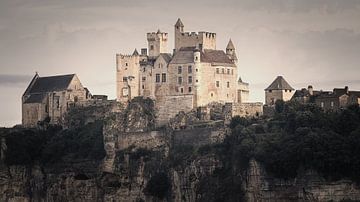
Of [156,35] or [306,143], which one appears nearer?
[306,143]

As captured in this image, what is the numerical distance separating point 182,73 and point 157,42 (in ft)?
11.6

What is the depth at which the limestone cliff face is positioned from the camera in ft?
341

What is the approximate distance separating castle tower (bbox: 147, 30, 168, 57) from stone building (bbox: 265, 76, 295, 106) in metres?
7.83

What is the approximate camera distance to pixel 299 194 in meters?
103

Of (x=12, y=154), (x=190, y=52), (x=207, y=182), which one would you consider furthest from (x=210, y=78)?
(x=12, y=154)

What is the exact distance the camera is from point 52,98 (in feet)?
396

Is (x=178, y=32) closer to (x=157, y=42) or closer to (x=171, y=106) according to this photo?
(x=157, y=42)

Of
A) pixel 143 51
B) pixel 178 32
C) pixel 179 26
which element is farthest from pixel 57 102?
pixel 179 26

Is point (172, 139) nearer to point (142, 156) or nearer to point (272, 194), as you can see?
point (142, 156)

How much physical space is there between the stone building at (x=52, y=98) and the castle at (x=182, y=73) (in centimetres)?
553

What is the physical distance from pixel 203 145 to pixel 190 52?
766 cm

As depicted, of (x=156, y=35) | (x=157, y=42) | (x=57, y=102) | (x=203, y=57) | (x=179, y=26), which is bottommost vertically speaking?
(x=57, y=102)

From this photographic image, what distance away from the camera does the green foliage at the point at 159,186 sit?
110 metres

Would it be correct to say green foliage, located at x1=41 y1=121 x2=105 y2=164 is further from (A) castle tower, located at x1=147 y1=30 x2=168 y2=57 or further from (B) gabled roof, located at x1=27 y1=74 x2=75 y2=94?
(A) castle tower, located at x1=147 y1=30 x2=168 y2=57
